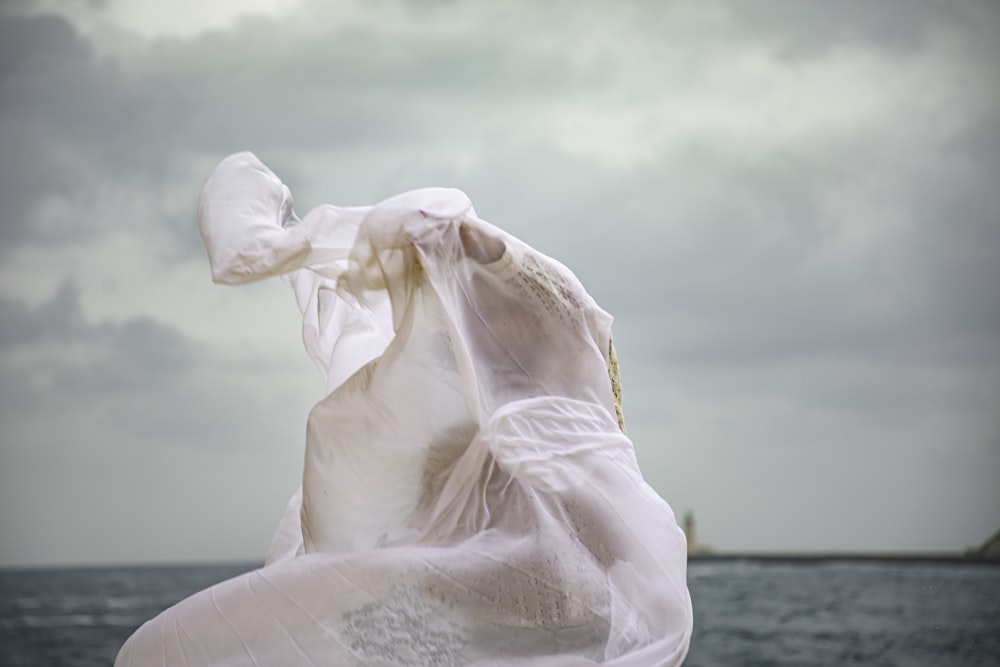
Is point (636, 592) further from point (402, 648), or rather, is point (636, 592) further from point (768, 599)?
point (768, 599)

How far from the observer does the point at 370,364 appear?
3.19 metres

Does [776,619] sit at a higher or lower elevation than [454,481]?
lower

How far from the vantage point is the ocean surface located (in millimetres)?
28016

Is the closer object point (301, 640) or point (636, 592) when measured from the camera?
point (301, 640)

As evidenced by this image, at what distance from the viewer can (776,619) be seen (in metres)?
39.4

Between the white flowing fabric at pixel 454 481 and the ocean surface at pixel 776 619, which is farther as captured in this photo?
the ocean surface at pixel 776 619

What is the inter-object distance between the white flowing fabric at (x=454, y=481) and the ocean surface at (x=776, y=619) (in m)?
21.0

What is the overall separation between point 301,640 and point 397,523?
14.2 inches

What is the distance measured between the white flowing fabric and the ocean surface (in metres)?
21.0

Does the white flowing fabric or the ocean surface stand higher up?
the white flowing fabric

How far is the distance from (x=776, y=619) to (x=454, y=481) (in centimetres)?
3776

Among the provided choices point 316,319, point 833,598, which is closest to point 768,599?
point 833,598

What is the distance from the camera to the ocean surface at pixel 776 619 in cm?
2802

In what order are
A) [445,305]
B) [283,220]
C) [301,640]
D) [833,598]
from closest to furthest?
[301,640] → [445,305] → [283,220] → [833,598]
